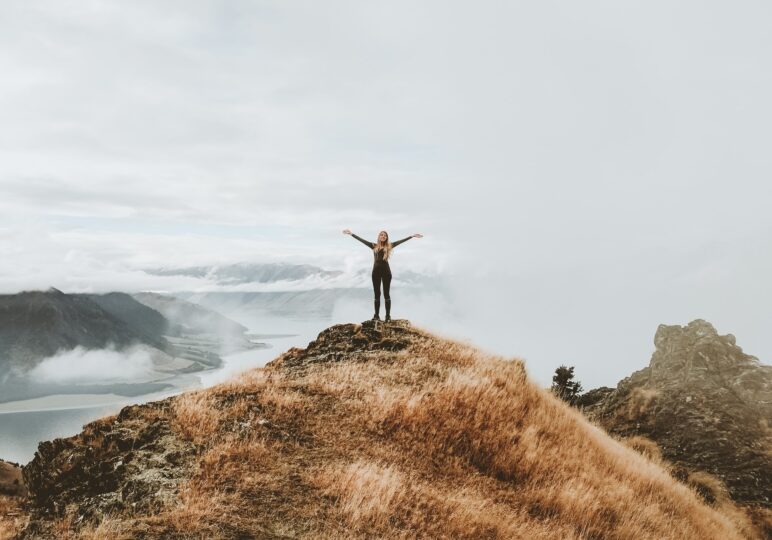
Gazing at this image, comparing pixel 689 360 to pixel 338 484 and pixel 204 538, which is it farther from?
pixel 204 538

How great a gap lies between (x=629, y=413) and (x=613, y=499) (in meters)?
16.0

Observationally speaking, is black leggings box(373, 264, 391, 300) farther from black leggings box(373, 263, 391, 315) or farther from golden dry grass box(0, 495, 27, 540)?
golden dry grass box(0, 495, 27, 540)

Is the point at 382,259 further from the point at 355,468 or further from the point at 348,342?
the point at 355,468

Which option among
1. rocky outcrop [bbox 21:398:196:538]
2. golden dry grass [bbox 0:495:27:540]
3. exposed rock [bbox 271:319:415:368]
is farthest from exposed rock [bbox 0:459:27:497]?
exposed rock [bbox 271:319:415:368]

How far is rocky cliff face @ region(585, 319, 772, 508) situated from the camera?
66.6 feet

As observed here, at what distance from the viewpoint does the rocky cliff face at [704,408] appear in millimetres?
20312

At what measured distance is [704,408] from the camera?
75.8 ft

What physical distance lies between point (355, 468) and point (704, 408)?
20.5 metres

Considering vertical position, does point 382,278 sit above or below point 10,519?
above

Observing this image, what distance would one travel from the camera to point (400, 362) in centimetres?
1466

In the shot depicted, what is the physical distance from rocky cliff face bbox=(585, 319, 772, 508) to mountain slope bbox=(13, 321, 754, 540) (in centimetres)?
797

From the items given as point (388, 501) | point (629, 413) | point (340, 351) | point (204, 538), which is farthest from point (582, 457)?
point (629, 413)

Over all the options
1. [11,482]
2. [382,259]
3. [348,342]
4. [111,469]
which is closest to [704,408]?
[382,259]

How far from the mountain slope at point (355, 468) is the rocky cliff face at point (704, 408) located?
7.97 meters
